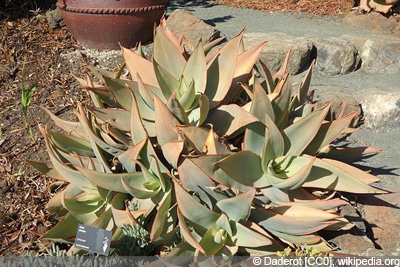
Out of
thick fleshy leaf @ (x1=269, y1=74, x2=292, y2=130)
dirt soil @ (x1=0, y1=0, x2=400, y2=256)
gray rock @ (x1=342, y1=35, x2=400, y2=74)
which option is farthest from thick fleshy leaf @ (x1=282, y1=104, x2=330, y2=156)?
gray rock @ (x1=342, y1=35, x2=400, y2=74)

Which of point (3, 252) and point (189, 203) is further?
point (3, 252)

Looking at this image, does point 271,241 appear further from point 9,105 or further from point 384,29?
point 384,29

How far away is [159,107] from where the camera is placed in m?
2.32

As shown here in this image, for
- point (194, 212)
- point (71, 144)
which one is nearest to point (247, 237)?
point (194, 212)

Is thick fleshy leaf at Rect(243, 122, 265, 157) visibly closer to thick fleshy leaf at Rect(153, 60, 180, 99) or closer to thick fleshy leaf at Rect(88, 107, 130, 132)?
thick fleshy leaf at Rect(153, 60, 180, 99)

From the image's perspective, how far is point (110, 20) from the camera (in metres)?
4.22

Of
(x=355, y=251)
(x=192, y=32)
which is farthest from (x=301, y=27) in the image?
(x=355, y=251)

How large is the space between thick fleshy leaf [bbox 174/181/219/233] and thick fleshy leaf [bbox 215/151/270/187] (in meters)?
0.18

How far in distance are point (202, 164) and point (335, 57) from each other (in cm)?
251

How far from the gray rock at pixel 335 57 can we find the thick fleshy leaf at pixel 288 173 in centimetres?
214

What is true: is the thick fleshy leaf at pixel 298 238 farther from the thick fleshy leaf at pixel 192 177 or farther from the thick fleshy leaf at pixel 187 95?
the thick fleshy leaf at pixel 187 95

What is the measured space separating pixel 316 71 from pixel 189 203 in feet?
8.36

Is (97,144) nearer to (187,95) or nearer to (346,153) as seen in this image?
(187,95)

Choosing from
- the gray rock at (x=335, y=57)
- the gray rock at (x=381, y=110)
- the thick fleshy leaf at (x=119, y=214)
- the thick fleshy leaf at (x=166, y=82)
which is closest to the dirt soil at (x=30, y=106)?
the thick fleshy leaf at (x=119, y=214)
